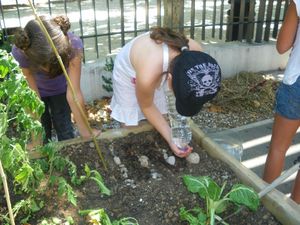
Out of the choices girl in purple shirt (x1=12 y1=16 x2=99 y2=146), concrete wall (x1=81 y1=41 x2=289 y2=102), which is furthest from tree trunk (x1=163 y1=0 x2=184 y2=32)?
girl in purple shirt (x1=12 y1=16 x2=99 y2=146)

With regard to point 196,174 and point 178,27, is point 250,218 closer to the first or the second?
point 196,174

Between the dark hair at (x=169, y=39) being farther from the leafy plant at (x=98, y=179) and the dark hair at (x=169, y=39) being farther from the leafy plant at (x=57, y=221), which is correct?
the leafy plant at (x=57, y=221)

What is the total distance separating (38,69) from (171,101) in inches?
29.4

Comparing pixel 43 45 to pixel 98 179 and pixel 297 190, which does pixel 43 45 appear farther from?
pixel 297 190

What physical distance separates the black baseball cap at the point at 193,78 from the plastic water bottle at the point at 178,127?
14.2 inches

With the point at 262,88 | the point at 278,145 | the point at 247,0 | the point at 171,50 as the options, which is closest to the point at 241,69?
the point at 262,88

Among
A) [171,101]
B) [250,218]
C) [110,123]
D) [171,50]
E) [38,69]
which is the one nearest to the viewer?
[250,218]

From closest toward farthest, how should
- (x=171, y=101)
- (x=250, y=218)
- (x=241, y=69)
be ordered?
1. (x=250, y=218)
2. (x=171, y=101)
3. (x=241, y=69)

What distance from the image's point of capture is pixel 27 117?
52.3 inches

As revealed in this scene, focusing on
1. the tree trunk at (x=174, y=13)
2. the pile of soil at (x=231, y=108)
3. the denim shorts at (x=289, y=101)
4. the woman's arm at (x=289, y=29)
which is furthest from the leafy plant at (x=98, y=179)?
the tree trunk at (x=174, y=13)

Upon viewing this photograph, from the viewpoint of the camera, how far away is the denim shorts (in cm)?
206

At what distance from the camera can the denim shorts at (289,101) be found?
206 centimetres

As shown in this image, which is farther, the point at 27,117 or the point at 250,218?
the point at 250,218

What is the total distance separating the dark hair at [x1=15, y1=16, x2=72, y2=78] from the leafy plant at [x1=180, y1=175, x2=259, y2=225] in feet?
2.76
